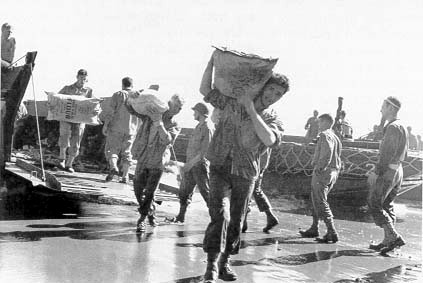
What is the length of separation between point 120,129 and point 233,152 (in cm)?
531

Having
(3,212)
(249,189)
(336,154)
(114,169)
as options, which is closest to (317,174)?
(336,154)

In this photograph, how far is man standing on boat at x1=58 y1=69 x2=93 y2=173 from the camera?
390 inches

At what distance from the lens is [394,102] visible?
681cm

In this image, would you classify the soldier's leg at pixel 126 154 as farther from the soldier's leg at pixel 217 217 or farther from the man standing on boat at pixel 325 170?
the soldier's leg at pixel 217 217

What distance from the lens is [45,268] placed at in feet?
14.6

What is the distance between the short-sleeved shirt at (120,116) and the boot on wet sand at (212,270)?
5.44 meters

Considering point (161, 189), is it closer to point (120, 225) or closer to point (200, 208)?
point (200, 208)

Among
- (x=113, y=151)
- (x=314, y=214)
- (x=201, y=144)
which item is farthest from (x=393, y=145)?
(x=113, y=151)

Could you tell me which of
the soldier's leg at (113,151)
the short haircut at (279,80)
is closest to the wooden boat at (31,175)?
the soldier's leg at (113,151)

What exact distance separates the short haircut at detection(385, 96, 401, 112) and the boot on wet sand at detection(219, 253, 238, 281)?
3497mm

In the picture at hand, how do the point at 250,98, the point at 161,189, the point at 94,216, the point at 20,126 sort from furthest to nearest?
the point at 20,126 < the point at 161,189 < the point at 94,216 < the point at 250,98

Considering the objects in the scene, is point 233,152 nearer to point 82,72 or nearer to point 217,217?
point 217,217

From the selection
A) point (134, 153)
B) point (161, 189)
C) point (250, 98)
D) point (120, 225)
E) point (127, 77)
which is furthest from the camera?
point (161, 189)

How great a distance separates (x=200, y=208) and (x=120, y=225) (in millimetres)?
3373
